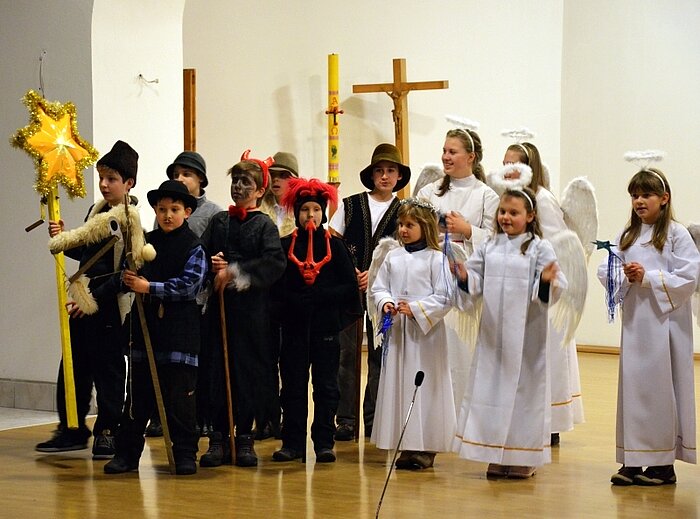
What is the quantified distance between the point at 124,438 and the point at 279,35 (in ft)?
22.8

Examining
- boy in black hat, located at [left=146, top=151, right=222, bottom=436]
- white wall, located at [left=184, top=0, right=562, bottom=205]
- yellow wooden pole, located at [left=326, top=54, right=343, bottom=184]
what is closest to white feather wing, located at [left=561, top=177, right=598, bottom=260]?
boy in black hat, located at [left=146, top=151, right=222, bottom=436]

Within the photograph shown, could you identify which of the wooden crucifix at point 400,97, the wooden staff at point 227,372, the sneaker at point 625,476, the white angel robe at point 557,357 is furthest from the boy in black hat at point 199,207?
the wooden crucifix at point 400,97

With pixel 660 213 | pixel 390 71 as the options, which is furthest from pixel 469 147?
pixel 390 71

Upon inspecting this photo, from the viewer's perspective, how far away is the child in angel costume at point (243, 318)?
5.91 m

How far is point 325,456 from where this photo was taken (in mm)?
6062

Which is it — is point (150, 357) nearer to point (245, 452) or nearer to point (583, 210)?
point (245, 452)

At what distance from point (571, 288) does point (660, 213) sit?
25.9 inches

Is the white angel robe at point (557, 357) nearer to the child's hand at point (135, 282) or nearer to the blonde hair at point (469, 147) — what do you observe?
the blonde hair at point (469, 147)

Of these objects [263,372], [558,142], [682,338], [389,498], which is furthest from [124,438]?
[558,142]

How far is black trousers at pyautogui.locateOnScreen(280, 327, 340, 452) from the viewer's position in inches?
240

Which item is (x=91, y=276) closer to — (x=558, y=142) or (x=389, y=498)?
(x=389, y=498)

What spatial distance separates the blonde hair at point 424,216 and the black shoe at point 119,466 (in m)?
1.89

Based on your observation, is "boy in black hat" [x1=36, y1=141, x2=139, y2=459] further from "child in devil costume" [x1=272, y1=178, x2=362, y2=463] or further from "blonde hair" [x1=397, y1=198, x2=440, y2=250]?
"blonde hair" [x1=397, y1=198, x2=440, y2=250]

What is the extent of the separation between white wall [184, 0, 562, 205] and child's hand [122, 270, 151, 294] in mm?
6034
